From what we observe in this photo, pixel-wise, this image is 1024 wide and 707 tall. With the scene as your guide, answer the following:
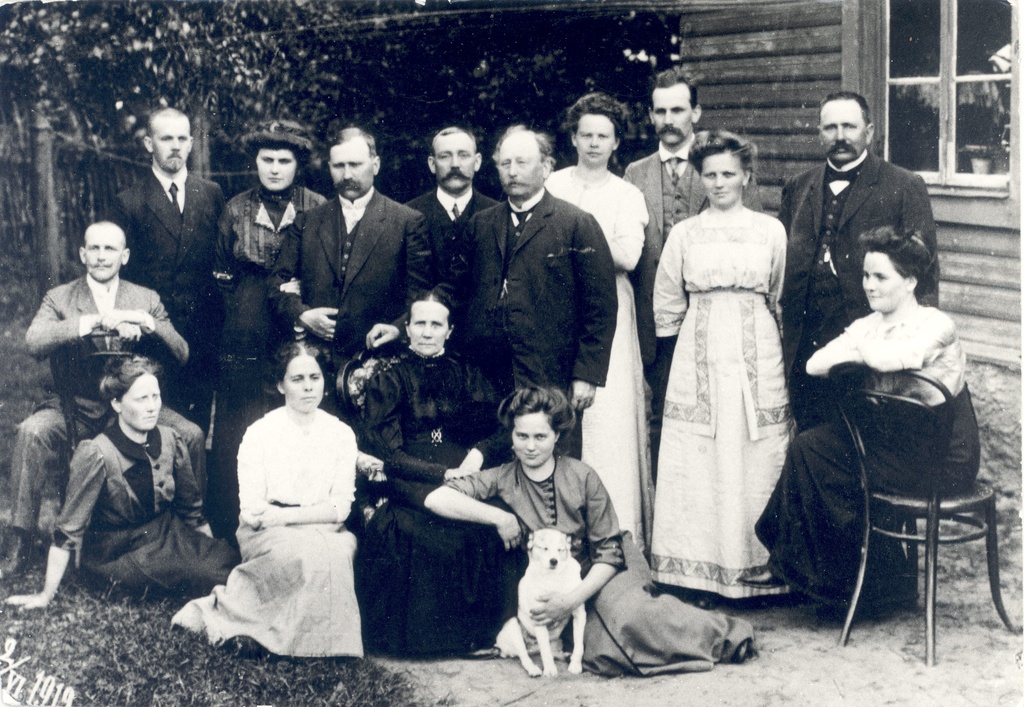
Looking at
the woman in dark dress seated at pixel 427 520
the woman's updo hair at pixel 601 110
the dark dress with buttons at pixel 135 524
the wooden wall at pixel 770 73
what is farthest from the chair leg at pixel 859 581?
the dark dress with buttons at pixel 135 524

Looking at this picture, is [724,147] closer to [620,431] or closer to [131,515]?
[620,431]

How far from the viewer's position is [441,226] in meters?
4.50

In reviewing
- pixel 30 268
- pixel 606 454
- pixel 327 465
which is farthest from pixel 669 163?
pixel 30 268

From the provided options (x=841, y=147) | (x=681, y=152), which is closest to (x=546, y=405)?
(x=681, y=152)

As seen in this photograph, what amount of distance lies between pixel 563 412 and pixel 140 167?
6.79 feet

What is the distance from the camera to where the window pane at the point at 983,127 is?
13.9 ft

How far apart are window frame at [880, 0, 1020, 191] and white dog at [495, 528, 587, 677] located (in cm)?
225

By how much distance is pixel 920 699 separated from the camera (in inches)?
137

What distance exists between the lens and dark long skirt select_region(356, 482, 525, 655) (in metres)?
3.79

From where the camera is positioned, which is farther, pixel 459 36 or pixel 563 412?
pixel 459 36

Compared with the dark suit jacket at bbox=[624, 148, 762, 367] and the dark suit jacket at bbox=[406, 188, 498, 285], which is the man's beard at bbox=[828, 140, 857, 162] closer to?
the dark suit jacket at bbox=[624, 148, 762, 367]

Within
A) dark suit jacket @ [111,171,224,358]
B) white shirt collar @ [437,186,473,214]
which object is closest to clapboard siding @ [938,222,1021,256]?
white shirt collar @ [437,186,473,214]

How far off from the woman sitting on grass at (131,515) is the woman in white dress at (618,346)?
1.51 metres

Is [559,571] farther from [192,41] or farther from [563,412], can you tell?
[192,41]
